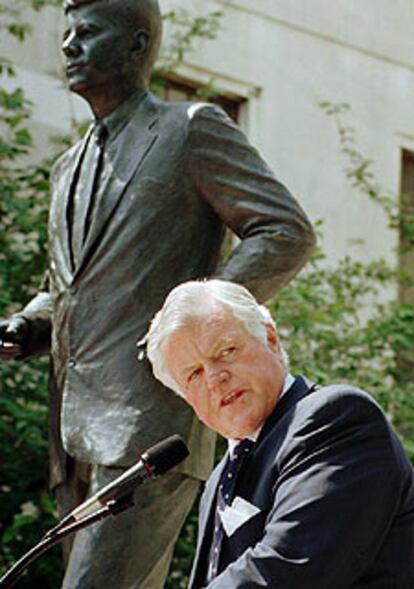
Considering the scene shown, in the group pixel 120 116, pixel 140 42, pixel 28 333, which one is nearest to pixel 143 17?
pixel 140 42

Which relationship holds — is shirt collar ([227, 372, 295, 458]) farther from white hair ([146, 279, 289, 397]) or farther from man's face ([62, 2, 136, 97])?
man's face ([62, 2, 136, 97])

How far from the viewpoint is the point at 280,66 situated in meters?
14.0

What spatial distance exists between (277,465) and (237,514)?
168mm

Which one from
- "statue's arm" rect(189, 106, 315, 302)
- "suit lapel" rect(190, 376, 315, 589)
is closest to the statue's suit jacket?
"statue's arm" rect(189, 106, 315, 302)

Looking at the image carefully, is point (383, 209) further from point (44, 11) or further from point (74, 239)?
point (74, 239)

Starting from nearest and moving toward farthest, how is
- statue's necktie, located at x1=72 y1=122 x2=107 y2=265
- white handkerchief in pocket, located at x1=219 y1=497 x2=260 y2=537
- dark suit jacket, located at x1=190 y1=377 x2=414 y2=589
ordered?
1. dark suit jacket, located at x1=190 y1=377 x2=414 y2=589
2. white handkerchief in pocket, located at x1=219 y1=497 x2=260 y2=537
3. statue's necktie, located at x1=72 y1=122 x2=107 y2=265

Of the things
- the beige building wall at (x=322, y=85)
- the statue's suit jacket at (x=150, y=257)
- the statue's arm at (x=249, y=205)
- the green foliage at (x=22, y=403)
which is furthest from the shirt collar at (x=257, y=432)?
the beige building wall at (x=322, y=85)

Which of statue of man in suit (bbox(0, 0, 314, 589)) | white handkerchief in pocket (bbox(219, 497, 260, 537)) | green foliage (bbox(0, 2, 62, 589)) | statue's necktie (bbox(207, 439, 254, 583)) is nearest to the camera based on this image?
white handkerchief in pocket (bbox(219, 497, 260, 537))

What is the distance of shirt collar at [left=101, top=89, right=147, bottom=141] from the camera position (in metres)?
5.58

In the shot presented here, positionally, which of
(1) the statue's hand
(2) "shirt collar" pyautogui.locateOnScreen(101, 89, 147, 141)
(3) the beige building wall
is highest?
(2) "shirt collar" pyautogui.locateOnScreen(101, 89, 147, 141)

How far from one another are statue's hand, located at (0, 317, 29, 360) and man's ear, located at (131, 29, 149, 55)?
2.86 feet

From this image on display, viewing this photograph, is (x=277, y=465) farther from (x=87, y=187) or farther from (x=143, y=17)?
(x=143, y=17)

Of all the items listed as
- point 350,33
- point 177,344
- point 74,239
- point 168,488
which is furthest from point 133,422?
point 350,33

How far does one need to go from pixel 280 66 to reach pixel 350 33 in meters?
0.90
